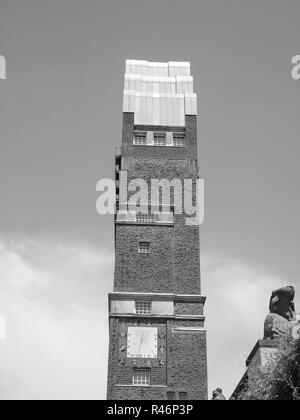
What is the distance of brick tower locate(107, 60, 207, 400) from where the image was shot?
43.5m

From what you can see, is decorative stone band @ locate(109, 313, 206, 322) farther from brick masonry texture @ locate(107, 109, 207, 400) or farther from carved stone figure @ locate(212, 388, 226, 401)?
carved stone figure @ locate(212, 388, 226, 401)

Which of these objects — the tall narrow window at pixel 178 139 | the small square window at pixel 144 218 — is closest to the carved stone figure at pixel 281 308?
the small square window at pixel 144 218

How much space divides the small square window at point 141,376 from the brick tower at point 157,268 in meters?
0.06

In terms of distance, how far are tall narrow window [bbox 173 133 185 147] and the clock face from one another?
15.0 meters

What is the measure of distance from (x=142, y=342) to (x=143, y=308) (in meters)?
2.41

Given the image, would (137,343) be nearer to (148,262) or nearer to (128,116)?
(148,262)

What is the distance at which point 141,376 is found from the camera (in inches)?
1711

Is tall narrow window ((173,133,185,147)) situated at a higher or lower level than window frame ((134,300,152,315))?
higher

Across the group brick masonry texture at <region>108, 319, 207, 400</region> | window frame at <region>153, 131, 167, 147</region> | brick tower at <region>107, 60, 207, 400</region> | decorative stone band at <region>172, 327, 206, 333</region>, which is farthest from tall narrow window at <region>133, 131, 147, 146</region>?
decorative stone band at <region>172, 327, 206, 333</region>

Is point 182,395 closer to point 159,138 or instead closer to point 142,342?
point 142,342

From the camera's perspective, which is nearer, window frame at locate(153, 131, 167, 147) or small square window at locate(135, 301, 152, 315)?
small square window at locate(135, 301, 152, 315)

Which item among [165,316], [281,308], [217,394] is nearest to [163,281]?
[165,316]

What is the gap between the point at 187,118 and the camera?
53.8 metres
